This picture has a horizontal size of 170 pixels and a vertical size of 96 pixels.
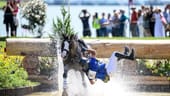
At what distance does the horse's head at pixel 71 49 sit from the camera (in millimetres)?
10750

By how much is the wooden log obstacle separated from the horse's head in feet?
6.83

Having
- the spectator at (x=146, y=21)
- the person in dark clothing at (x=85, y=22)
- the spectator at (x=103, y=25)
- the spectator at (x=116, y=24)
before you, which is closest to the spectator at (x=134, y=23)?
the spectator at (x=146, y=21)

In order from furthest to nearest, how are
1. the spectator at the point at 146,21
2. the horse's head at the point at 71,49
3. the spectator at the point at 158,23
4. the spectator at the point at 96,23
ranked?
the spectator at the point at 96,23 → the spectator at the point at 146,21 → the spectator at the point at 158,23 → the horse's head at the point at 71,49

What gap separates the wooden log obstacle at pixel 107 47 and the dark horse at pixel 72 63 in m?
1.43

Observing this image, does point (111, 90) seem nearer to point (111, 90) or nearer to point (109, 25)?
point (111, 90)

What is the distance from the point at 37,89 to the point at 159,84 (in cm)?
259

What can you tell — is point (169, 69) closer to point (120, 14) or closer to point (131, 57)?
point (131, 57)

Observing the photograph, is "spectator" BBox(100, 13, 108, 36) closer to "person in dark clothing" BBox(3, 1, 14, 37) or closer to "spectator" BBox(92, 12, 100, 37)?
"spectator" BBox(92, 12, 100, 37)

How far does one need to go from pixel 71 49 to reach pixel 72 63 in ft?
0.97

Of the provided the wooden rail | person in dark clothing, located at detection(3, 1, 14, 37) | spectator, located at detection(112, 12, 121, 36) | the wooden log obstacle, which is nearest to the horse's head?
the wooden log obstacle

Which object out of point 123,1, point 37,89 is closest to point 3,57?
point 37,89

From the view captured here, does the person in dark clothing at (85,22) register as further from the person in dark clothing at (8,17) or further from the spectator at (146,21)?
the person in dark clothing at (8,17)

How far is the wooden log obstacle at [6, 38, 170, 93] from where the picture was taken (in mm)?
13258

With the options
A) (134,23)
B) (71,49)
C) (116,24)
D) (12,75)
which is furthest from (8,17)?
(71,49)
